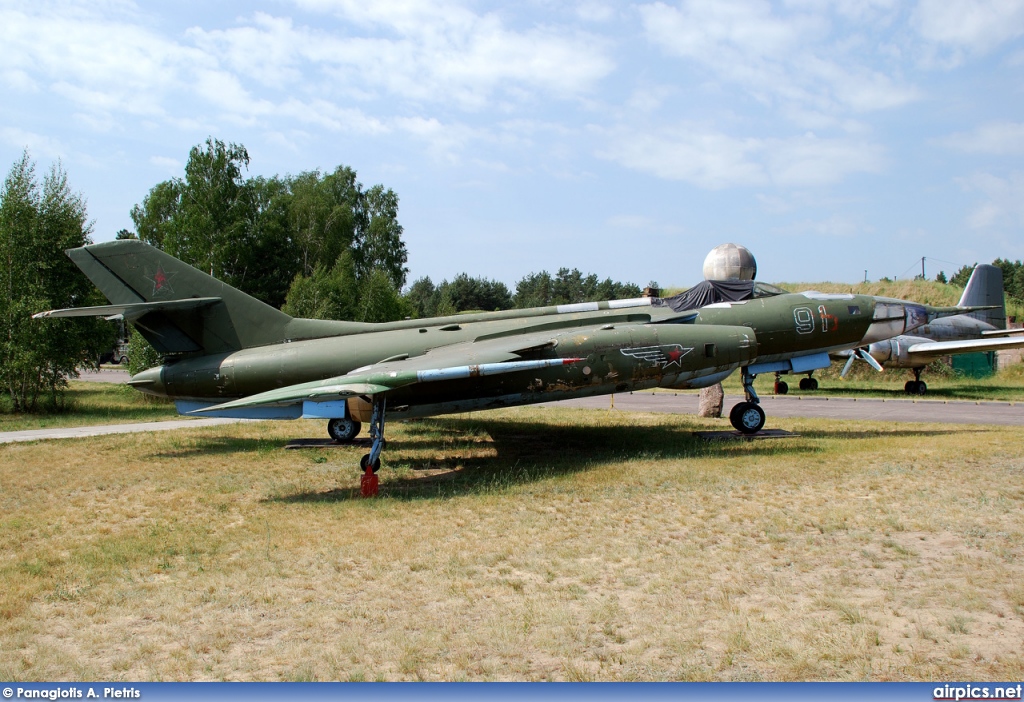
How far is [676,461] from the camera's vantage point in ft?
36.5

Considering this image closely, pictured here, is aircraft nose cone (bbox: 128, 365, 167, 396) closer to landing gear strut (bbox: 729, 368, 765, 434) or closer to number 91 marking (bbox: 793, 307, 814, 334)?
landing gear strut (bbox: 729, 368, 765, 434)

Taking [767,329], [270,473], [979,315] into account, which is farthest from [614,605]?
[979,315]

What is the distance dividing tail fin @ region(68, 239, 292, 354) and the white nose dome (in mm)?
18417

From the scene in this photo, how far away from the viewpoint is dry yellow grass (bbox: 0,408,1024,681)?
4.55 meters

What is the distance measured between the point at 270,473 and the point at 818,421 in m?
12.0

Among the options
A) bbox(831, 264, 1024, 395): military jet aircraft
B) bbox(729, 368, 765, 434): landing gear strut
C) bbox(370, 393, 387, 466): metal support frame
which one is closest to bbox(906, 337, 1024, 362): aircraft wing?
bbox(831, 264, 1024, 395): military jet aircraft

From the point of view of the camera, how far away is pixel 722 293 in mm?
13875

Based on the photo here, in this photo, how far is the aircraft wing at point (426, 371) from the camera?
30.2 ft

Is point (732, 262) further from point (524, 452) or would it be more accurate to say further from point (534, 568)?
point (534, 568)

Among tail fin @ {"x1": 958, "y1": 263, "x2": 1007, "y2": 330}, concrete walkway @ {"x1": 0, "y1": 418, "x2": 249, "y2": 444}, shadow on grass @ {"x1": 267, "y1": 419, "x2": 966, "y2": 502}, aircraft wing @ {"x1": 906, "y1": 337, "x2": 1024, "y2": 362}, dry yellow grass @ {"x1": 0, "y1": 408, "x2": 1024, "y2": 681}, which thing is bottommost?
dry yellow grass @ {"x1": 0, "y1": 408, "x2": 1024, "y2": 681}

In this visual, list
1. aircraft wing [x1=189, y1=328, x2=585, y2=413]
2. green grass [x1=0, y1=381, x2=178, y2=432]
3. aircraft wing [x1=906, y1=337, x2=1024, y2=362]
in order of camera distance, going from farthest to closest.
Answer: aircraft wing [x1=906, y1=337, x2=1024, y2=362] < green grass [x1=0, y1=381, x2=178, y2=432] < aircraft wing [x1=189, y1=328, x2=585, y2=413]

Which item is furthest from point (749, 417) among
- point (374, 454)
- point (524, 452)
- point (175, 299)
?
point (175, 299)

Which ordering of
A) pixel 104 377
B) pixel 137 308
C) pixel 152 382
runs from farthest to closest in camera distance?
pixel 104 377 < pixel 152 382 < pixel 137 308

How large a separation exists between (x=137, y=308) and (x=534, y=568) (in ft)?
33.2
